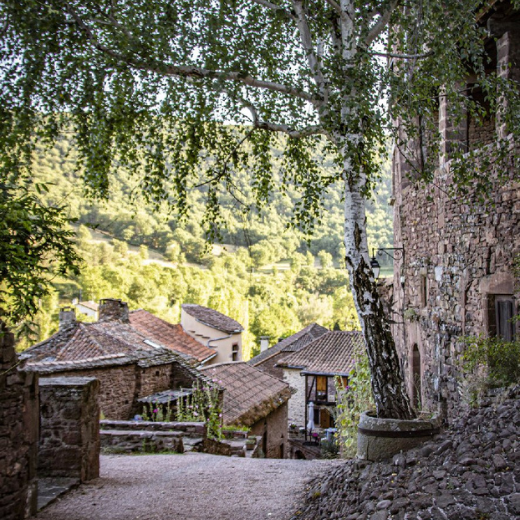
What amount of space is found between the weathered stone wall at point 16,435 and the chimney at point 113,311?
13.8 meters

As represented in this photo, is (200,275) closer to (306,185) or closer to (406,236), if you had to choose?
(406,236)

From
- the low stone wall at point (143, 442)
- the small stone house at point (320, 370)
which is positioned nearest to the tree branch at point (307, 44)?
the low stone wall at point (143, 442)

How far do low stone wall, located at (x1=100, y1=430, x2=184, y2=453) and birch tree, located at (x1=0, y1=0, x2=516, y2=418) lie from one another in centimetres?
402

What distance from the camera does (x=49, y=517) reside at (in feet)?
17.3

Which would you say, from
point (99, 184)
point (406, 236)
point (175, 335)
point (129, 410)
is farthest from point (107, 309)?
point (99, 184)

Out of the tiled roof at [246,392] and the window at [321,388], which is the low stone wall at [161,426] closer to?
the tiled roof at [246,392]

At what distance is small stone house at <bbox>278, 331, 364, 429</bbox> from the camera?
79.7ft

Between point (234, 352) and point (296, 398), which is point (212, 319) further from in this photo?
point (296, 398)

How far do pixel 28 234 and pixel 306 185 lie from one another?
2.88 m

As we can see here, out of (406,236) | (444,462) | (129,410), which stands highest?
(406,236)

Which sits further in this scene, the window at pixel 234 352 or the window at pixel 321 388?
the window at pixel 234 352

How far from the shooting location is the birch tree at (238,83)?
5.41 m

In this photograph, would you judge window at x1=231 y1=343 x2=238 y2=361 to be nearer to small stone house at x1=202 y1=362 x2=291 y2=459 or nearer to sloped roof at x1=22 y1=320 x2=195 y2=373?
small stone house at x1=202 y1=362 x2=291 y2=459

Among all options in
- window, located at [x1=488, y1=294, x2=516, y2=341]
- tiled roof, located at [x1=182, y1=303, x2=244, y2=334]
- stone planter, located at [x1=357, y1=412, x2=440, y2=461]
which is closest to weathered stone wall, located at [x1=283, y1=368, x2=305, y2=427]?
tiled roof, located at [x1=182, y1=303, x2=244, y2=334]
